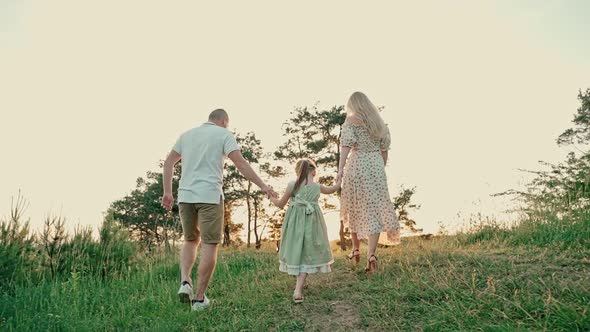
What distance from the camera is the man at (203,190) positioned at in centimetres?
561

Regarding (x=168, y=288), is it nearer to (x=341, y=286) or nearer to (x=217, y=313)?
(x=217, y=313)

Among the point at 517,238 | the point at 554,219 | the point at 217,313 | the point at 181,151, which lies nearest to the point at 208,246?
the point at 217,313

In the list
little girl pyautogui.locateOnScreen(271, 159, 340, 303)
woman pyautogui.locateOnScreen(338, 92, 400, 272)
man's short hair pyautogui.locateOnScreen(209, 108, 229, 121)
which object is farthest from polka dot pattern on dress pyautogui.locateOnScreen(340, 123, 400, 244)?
man's short hair pyautogui.locateOnScreen(209, 108, 229, 121)

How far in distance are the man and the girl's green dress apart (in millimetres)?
379

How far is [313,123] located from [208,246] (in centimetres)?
2289

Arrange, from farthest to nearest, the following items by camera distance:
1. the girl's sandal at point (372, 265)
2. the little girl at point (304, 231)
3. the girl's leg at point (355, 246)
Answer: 1. the girl's leg at point (355, 246)
2. the girl's sandal at point (372, 265)
3. the little girl at point (304, 231)

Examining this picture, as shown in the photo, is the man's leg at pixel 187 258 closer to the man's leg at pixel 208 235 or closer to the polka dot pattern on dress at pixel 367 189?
the man's leg at pixel 208 235

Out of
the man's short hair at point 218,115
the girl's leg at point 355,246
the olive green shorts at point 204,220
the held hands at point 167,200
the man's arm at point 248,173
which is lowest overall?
the girl's leg at point 355,246

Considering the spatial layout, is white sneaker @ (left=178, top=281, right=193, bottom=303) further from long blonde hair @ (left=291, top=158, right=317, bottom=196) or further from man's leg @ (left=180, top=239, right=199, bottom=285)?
long blonde hair @ (left=291, top=158, right=317, bottom=196)

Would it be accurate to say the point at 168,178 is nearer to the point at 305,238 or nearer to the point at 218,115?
the point at 218,115

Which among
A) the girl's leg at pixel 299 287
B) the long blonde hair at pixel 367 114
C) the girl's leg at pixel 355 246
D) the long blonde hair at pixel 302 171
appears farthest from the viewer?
the girl's leg at pixel 355 246

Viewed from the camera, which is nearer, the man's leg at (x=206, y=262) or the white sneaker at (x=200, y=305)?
the man's leg at (x=206, y=262)

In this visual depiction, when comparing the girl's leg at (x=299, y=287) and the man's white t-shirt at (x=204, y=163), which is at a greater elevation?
the man's white t-shirt at (x=204, y=163)

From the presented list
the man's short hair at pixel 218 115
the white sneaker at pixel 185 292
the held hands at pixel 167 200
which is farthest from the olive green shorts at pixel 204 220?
the man's short hair at pixel 218 115
